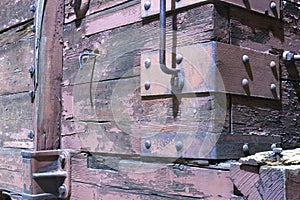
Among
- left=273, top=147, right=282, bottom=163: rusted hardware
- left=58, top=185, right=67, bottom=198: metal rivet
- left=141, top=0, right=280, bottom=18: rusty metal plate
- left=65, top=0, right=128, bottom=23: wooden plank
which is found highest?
left=65, top=0, right=128, bottom=23: wooden plank

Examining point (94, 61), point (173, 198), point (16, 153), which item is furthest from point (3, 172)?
point (173, 198)

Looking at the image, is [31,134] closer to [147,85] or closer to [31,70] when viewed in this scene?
[31,70]

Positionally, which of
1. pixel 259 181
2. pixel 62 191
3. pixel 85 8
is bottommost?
pixel 62 191

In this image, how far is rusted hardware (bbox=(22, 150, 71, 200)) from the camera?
64.2 inches

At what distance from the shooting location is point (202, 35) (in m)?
1.15

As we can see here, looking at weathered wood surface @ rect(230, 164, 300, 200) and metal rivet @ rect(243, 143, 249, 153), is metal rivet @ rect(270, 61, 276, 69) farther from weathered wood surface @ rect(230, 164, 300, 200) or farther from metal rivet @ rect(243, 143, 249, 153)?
weathered wood surface @ rect(230, 164, 300, 200)

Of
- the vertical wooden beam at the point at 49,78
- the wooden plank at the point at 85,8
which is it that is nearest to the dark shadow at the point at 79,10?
the wooden plank at the point at 85,8

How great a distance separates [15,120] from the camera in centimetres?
195

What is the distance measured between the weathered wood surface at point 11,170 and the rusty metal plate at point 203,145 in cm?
78

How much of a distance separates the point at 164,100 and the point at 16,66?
0.96 meters

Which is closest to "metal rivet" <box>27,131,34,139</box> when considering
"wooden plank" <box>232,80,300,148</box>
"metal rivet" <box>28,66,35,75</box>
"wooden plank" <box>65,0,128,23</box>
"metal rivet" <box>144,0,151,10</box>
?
"metal rivet" <box>28,66,35,75</box>

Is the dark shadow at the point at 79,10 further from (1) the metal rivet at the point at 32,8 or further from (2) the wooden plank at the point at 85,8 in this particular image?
(1) the metal rivet at the point at 32,8

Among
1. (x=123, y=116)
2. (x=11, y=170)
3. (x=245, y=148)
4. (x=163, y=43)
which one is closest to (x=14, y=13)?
(x=11, y=170)

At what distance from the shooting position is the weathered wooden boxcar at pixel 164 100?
1127 millimetres
